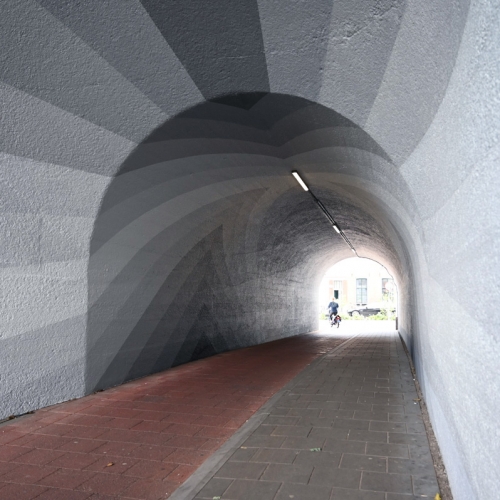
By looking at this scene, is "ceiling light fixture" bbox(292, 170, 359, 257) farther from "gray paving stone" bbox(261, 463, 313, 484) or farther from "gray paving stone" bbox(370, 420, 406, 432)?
"gray paving stone" bbox(261, 463, 313, 484)

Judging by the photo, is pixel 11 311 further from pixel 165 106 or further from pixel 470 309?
pixel 470 309

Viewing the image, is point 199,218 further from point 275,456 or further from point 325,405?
point 275,456

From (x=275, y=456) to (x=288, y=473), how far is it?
429 mm

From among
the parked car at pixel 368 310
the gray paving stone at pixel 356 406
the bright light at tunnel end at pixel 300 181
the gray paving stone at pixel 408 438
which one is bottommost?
the gray paving stone at pixel 356 406

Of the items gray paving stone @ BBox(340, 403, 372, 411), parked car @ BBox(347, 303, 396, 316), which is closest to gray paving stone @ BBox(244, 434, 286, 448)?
gray paving stone @ BBox(340, 403, 372, 411)

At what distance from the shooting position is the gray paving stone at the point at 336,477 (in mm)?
3779

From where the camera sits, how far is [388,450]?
4617mm

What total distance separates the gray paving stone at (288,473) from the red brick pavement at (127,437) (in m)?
0.69

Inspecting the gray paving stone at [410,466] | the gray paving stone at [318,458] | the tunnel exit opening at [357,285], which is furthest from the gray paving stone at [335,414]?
the tunnel exit opening at [357,285]

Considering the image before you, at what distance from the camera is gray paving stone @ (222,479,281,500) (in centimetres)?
356

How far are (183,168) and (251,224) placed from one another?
5.23 metres

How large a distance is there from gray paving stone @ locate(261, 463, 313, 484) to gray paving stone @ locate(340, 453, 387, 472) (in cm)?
35

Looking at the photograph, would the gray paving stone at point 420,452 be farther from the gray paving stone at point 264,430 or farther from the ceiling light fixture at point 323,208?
the ceiling light fixture at point 323,208

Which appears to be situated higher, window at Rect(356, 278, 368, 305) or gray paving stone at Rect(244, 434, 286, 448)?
window at Rect(356, 278, 368, 305)
